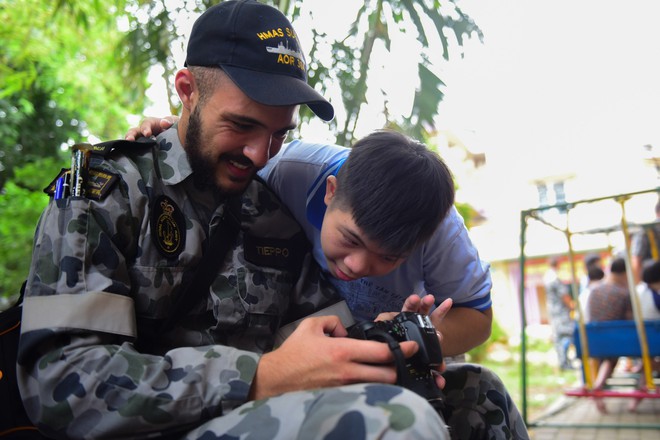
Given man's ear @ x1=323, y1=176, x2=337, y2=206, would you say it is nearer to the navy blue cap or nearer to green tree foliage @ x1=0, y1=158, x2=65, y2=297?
the navy blue cap

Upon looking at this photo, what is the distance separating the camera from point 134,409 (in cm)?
123

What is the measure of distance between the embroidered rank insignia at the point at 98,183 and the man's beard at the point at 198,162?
0.27 meters

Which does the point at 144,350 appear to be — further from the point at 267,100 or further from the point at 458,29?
the point at 458,29

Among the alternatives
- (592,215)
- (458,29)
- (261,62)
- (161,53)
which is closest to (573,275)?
(458,29)

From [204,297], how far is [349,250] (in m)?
0.41

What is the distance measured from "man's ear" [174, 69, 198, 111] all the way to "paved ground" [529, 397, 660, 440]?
3354 millimetres

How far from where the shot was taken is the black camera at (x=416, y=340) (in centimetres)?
136

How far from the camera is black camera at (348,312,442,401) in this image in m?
1.36

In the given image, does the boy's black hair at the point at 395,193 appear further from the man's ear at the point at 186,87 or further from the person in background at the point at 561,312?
the person in background at the point at 561,312

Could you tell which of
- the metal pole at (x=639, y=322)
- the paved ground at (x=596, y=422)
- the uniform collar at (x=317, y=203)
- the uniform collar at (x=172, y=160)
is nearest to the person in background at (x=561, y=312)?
the paved ground at (x=596, y=422)

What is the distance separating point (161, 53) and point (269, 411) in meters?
2.53

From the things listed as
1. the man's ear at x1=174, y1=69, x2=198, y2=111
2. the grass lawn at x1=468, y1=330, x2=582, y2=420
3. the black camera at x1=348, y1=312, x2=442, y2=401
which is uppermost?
the man's ear at x1=174, y1=69, x2=198, y2=111

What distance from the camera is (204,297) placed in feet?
5.55

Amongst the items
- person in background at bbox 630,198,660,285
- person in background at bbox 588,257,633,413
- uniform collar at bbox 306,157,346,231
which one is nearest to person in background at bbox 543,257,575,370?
person in background at bbox 630,198,660,285
